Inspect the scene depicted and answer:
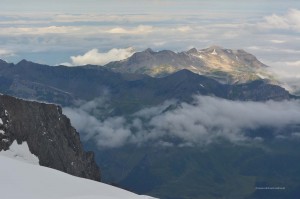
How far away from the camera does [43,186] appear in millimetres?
102125

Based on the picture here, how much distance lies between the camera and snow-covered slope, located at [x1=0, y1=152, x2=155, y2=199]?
94.1 meters

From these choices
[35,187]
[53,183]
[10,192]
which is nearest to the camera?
[10,192]

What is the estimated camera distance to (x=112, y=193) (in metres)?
111

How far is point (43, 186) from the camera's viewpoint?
102 meters

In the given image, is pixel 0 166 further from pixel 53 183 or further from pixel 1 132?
pixel 1 132

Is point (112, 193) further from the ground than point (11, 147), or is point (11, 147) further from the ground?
point (112, 193)

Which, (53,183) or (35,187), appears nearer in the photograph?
(35,187)

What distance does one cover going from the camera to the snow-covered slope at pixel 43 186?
309ft

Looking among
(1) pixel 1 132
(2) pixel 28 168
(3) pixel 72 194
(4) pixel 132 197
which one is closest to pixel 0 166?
(2) pixel 28 168

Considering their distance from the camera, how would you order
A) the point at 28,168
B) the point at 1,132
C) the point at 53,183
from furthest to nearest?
the point at 1,132
the point at 28,168
the point at 53,183

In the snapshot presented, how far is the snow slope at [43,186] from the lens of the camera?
94.1m

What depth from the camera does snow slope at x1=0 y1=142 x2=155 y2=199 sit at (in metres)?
94.1

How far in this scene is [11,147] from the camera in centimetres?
19588

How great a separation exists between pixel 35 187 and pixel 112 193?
16.3 meters
